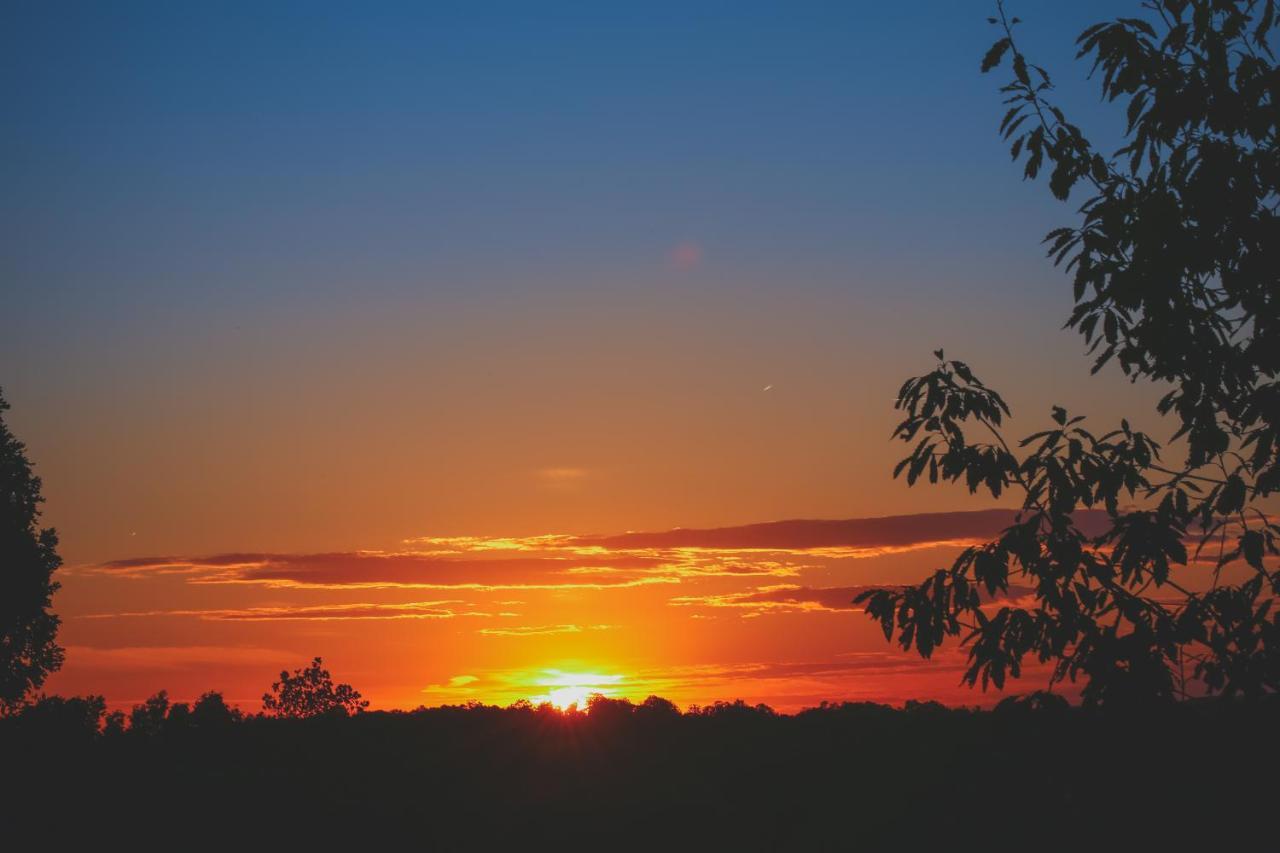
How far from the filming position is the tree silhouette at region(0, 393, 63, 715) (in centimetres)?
3781

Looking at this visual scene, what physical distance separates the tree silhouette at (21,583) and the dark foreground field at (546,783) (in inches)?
513

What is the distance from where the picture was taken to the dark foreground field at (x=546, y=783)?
65.7ft

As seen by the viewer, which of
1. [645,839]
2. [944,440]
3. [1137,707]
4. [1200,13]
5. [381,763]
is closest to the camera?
[1137,707]

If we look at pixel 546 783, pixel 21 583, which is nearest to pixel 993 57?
pixel 546 783

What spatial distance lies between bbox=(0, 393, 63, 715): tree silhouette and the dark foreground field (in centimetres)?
1302

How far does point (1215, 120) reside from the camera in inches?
362

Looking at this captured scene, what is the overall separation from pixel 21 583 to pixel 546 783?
24491mm

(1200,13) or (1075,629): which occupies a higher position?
(1200,13)

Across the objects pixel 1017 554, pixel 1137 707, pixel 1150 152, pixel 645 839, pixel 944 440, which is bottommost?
pixel 645 839

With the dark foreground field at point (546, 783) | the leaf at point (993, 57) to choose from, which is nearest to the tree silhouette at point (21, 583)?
the dark foreground field at point (546, 783)

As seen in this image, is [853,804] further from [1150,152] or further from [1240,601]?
[1150,152]

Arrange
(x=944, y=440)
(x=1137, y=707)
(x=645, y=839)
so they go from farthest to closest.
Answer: (x=645, y=839)
(x=944, y=440)
(x=1137, y=707)

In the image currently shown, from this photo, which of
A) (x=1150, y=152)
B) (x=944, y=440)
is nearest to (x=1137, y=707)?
(x=944, y=440)

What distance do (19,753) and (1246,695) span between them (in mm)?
24339
